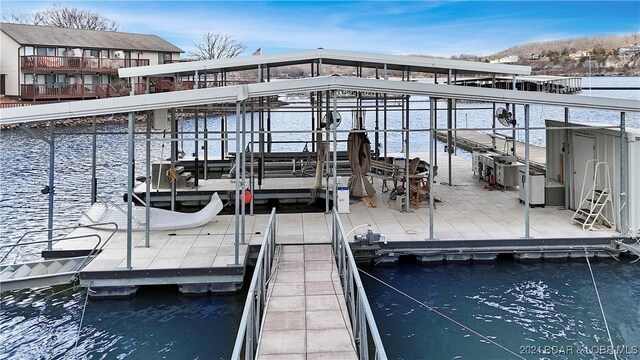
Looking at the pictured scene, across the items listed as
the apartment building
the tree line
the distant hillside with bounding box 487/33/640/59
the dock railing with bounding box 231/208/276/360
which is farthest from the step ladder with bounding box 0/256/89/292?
the tree line

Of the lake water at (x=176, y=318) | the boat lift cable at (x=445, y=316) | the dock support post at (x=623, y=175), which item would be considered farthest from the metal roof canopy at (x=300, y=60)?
the boat lift cable at (x=445, y=316)

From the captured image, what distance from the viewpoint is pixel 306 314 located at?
6.15 metres

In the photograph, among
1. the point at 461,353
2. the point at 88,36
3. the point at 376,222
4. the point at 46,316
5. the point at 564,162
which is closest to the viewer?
the point at 461,353

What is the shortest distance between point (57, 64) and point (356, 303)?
42.3 meters

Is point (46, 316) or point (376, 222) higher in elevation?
point (376, 222)

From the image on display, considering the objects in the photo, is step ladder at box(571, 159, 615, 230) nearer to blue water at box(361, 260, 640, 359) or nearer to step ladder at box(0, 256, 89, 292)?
blue water at box(361, 260, 640, 359)

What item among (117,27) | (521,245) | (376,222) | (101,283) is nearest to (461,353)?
(521,245)

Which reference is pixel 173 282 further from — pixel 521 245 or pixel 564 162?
pixel 564 162

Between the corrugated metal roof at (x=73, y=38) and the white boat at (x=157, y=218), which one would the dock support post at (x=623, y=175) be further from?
the corrugated metal roof at (x=73, y=38)

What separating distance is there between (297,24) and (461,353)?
71.1 metres

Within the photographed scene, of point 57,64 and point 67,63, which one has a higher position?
point 67,63

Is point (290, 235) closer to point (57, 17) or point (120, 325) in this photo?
point (120, 325)

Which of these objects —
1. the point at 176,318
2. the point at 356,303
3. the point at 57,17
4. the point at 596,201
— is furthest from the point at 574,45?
the point at 57,17

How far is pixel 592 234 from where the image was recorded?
962 cm
